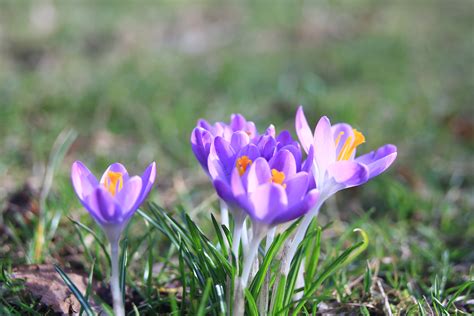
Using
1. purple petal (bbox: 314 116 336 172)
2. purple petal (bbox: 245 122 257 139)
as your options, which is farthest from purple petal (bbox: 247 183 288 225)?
purple petal (bbox: 245 122 257 139)

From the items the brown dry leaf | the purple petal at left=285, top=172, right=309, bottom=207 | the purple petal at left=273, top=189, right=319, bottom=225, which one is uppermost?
the purple petal at left=285, top=172, right=309, bottom=207

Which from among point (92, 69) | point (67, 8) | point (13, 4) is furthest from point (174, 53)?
point (13, 4)

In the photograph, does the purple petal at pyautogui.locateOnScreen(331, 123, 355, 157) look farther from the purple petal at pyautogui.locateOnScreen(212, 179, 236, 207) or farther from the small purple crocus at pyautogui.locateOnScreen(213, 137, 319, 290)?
the purple petal at pyautogui.locateOnScreen(212, 179, 236, 207)

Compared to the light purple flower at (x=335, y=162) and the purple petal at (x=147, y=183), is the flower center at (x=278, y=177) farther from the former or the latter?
the purple petal at (x=147, y=183)

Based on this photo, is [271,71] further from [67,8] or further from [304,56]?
[67,8]

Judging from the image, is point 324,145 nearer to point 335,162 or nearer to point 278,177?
point 335,162

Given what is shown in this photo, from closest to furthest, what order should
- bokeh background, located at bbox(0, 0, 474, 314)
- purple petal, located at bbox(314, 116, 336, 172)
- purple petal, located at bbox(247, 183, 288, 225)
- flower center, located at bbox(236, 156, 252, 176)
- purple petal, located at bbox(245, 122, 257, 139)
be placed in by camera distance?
1. purple petal, located at bbox(247, 183, 288, 225)
2. flower center, located at bbox(236, 156, 252, 176)
3. purple petal, located at bbox(314, 116, 336, 172)
4. purple petal, located at bbox(245, 122, 257, 139)
5. bokeh background, located at bbox(0, 0, 474, 314)

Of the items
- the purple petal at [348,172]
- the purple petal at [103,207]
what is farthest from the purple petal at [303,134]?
the purple petal at [103,207]
